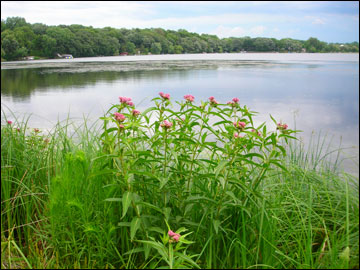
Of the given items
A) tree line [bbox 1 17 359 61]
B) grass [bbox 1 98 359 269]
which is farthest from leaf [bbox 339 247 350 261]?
tree line [bbox 1 17 359 61]

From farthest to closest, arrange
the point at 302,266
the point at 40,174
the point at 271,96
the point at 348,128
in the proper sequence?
the point at 271,96, the point at 348,128, the point at 40,174, the point at 302,266

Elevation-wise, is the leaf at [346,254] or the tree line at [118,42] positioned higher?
the tree line at [118,42]

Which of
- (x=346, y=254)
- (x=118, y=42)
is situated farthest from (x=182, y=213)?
(x=118, y=42)

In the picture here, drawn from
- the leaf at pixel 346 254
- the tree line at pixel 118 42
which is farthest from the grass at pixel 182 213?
the tree line at pixel 118 42

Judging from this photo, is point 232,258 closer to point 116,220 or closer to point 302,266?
point 302,266

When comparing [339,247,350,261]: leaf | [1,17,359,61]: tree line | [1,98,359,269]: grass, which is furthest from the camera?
[1,17,359,61]: tree line

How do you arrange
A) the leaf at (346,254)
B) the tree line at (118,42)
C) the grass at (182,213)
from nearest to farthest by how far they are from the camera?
the leaf at (346,254)
the grass at (182,213)
the tree line at (118,42)

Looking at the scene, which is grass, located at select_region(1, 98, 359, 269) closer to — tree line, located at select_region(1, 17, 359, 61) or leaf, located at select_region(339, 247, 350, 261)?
leaf, located at select_region(339, 247, 350, 261)

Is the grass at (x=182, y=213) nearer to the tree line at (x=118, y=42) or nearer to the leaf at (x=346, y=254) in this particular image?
the leaf at (x=346, y=254)

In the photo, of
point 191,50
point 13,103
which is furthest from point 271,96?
point 191,50

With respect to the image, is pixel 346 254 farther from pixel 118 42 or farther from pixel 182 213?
pixel 118 42

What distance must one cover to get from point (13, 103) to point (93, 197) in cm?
1055

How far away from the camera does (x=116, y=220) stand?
1784mm

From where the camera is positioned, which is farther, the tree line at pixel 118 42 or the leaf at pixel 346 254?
the tree line at pixel 118 42
